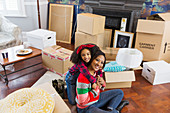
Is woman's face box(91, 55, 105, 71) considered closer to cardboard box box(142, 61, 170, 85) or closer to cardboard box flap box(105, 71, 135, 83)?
cardboard box flap box(105, 71, 135, 83)

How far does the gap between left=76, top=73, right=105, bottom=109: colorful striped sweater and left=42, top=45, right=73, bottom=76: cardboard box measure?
0.96m

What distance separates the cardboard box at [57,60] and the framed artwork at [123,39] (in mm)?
1259

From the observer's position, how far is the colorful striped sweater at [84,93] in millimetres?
1306

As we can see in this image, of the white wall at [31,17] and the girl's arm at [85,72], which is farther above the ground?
the white wall at [31,17]

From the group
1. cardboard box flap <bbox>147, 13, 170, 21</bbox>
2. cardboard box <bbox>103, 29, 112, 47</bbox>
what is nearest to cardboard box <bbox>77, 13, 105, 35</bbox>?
cardboard box <bbox>103, 29, 112, 47</bbox>

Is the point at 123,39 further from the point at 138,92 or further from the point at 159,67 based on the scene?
the point at 138,92

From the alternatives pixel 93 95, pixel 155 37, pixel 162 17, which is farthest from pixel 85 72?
pixel 162 17

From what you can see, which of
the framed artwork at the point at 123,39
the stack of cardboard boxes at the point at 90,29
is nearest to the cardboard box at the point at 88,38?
the stack of cardboard boxes at the point at 90,29

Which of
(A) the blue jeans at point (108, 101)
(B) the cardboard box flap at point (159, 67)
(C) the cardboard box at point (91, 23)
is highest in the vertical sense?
(C) the cardboard box at point (91, 23)

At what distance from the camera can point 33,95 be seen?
116cm

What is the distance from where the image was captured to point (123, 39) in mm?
3197

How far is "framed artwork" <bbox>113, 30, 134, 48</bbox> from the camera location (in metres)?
3.12

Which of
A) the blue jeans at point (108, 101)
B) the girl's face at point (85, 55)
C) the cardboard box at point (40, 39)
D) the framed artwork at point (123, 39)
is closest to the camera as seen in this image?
the girl's face at point (85, 55)

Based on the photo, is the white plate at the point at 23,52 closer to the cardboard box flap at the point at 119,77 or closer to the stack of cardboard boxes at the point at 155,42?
the cardboard box flap at the point at 119,77
